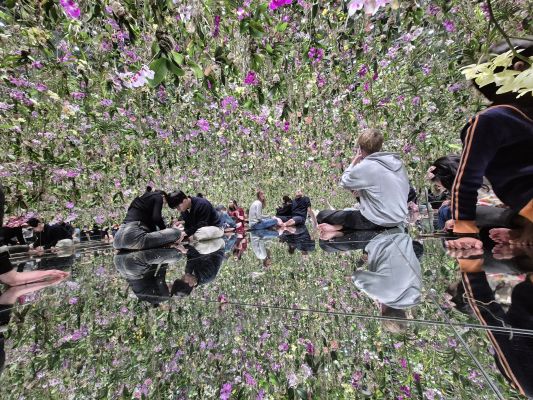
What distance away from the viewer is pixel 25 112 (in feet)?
9.68

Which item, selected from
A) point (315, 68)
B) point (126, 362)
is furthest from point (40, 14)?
point (315, 68)

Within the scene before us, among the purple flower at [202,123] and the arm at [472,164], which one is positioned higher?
the purple flower at [202,123]

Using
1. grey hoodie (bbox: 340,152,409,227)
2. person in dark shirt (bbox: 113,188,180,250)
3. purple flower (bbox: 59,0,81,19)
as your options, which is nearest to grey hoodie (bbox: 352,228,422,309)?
grey hoodie (bbox: 340,152,409,227)

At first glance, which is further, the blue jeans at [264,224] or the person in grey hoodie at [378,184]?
the blue jeans at [264,224]

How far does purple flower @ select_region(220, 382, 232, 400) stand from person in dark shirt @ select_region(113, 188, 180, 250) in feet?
13.2

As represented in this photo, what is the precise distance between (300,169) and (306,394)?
1230cm

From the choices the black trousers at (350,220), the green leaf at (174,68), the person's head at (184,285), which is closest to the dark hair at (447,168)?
the black trousers at (350,220)

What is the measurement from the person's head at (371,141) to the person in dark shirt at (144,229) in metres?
2.82

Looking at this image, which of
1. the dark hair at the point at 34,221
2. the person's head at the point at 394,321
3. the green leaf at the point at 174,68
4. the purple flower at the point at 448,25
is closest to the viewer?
the person's head at the point at 394,321

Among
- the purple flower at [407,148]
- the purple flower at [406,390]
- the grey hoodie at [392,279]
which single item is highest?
the purple flower at [407,148]

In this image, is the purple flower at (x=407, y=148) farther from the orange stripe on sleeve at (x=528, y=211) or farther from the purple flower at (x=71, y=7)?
the purple flower at (x=71, y=7)

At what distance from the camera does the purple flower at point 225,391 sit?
48cm

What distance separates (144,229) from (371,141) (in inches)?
126

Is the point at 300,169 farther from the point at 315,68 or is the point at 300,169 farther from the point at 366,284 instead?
the point at 366,284
